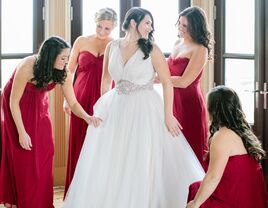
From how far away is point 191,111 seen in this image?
350 cm

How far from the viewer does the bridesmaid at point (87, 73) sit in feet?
12.8

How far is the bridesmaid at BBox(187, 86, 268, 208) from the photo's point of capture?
2480 mm

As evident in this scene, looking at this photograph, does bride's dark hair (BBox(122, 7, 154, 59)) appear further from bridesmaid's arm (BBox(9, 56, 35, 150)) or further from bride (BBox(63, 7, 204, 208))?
bridesmaid's arm (BBox(9, 56, 35, 150))

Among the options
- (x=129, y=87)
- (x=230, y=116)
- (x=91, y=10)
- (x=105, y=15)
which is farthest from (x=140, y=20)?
(x=91, y=10)

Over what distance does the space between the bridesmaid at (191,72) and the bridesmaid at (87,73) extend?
23.6 inches

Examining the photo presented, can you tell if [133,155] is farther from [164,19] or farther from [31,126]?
[164,19]

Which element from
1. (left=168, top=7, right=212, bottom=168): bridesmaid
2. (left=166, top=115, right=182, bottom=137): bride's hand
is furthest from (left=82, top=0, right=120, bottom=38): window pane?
(left=166, top=115, right=182, bottom=137): bride's hand

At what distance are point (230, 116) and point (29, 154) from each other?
134cm

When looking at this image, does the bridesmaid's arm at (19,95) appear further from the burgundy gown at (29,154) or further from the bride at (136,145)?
the bride at (136,145)

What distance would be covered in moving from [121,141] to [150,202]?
364 millimetres

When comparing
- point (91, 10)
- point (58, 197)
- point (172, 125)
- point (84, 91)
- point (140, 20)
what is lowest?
point (58, 197)

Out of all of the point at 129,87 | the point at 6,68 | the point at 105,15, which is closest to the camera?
the point at 129,87

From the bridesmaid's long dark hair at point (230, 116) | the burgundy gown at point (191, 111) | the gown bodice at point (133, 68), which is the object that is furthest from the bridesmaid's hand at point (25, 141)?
the bridesmaid's long dark hair at point (230, 116)

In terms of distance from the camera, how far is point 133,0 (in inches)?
186
